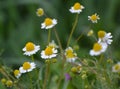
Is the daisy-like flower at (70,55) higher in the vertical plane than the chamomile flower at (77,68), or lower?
higher

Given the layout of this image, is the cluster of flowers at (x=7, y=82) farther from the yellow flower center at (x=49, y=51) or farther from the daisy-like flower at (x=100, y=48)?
the daisy-like flower at (x=100, y=48)

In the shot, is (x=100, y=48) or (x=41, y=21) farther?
(x=41, y=21)

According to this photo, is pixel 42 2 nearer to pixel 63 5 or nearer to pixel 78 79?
pixel 63 5

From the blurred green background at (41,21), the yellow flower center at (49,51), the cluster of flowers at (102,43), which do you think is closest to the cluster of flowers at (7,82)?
the yellow flower center at (49,51)

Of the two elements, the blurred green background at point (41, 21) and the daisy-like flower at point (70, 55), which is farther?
the blurred green background at point (41, 21)

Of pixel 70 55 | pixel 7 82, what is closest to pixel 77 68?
pixel 70 55

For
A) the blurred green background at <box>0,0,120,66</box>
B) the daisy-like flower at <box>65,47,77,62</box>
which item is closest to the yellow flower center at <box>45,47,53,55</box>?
the daisy-like flower at <box>65,47,77,62</box>

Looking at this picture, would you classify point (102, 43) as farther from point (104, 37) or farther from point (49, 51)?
point (49, 51)

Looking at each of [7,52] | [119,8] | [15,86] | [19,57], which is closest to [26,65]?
[15,86]

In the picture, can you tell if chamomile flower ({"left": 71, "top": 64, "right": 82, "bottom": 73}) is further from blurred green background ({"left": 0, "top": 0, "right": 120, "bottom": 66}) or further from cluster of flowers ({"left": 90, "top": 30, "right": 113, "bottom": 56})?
blurred green background ({"left": 0, "top": 0, "right": 120, "bottom": 66})
